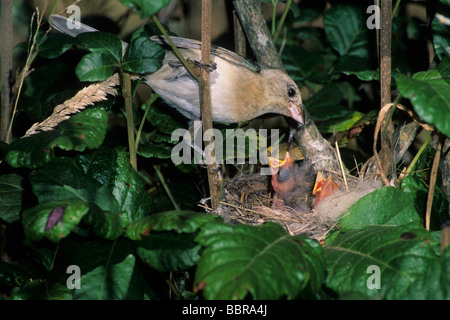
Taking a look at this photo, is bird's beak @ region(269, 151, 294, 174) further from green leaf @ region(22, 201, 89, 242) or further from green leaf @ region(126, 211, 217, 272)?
green leaf @ region(22, 201, 89, 242)

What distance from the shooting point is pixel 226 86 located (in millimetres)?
2822

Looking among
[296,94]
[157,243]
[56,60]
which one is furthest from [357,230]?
[56,60]

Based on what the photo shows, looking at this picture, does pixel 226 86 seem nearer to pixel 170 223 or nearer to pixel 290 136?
pixel 290 136

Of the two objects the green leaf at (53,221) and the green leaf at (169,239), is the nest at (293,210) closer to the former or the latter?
the green leaf at (169,239)

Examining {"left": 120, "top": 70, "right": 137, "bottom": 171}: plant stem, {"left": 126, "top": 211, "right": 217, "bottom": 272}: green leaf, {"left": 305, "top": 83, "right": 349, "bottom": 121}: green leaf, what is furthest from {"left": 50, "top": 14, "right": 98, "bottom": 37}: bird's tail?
{"left": 305, "top": 83, "right": 349, "bottom": 121}: green leaf

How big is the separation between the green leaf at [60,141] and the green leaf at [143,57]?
346mm

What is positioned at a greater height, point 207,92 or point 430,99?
point 207,92

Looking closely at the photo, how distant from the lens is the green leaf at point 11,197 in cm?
206

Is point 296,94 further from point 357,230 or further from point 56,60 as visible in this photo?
point 56,60

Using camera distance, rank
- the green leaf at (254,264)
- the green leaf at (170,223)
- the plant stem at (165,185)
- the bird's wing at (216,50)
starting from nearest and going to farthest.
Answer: the green leaf at (254,264), the green leaf at (170,223), the bird's wing at (216,50), the plant stem at (165,185)

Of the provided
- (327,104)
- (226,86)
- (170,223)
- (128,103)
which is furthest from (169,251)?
(327,104)

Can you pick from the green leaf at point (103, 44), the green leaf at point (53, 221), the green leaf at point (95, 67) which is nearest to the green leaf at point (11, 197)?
the green leaf at point (53, 221)

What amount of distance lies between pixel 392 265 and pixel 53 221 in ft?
3.98

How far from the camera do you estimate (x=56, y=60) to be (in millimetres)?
3557
